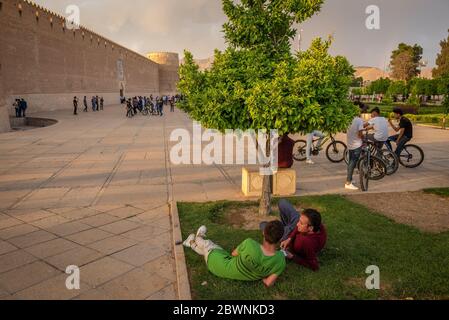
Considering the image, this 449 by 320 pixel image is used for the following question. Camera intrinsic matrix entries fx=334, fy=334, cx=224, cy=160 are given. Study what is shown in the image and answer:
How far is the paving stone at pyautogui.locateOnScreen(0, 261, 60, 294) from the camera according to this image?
3.69 metres

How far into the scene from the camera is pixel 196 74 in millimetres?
5113

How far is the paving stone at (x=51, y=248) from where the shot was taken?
442 cm

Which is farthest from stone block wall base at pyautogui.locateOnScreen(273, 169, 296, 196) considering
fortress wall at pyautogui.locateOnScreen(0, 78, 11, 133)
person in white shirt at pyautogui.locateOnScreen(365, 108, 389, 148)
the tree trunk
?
fortress wall at pyautogui.locateOnScreen(0, 78, 11, 133)

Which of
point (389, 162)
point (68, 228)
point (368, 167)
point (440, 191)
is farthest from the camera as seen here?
point (389, 162)

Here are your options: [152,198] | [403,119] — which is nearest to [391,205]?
[403,119]

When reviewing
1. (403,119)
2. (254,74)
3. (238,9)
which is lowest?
(403,119)

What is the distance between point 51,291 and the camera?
3.59m

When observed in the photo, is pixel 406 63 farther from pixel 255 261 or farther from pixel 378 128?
pixel 255 261

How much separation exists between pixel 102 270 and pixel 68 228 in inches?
63.1

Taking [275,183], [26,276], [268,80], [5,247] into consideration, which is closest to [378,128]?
[275,183]

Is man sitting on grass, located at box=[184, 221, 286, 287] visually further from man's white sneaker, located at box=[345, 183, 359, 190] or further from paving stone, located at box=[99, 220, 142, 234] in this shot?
man's white sneaker, located at box=[345, 183, 359, 190]

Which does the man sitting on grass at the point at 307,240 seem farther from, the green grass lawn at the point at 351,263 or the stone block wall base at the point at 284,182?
the stone block wall base at the point at 284,182

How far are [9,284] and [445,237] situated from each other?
571cm
